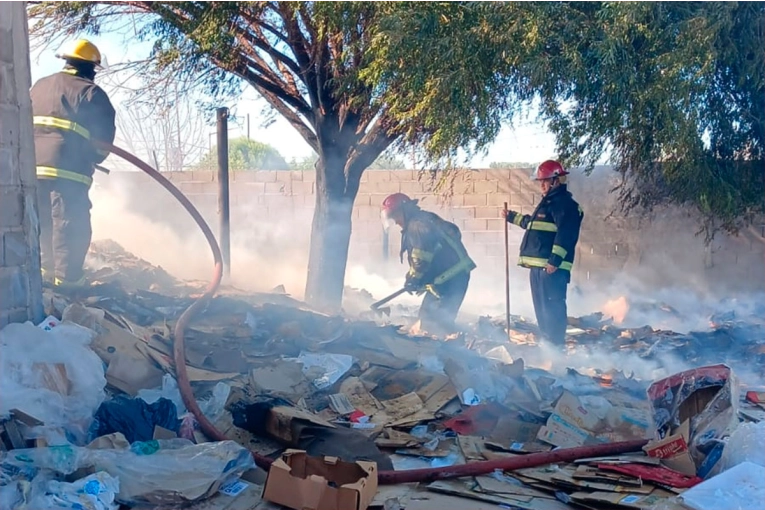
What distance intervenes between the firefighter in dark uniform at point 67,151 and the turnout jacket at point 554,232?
4.08 m

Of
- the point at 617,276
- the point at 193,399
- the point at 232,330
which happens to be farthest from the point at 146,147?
the point at 193,399

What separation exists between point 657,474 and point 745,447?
405mm

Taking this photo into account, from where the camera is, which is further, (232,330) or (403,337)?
(403,337)

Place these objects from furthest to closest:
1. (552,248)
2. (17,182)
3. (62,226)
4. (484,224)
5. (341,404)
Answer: (484,224)
(552,248)
(62,226)
(341,404)
(17,182)

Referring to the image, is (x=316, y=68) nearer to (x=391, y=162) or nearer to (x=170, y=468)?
(x=391, y=162)

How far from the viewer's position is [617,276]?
10172 millimetres

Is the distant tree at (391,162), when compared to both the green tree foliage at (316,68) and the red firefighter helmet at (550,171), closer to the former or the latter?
the green tree foliage at (316,68)

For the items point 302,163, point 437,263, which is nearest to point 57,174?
point 437,263

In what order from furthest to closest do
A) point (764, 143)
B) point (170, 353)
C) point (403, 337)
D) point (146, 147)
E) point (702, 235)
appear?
point (146, 147) < point (702, 235) < point (764, 143) < point (403, 337) < point (170, 353)

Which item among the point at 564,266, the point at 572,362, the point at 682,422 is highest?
the point at 564,266

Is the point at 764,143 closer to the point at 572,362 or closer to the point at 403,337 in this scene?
the point at 572,362

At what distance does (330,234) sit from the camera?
8.30 meters

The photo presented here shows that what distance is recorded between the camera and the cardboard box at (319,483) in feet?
9.38

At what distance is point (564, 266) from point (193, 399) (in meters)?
4.14
